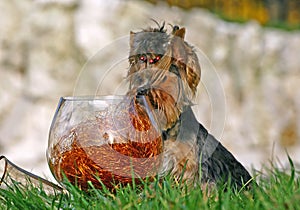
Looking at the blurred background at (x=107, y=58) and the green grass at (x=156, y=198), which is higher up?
the blurred background at (x=107, y=58)

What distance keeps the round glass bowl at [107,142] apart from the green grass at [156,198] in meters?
0.06

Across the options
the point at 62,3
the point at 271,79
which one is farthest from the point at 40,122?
the point at 271,79

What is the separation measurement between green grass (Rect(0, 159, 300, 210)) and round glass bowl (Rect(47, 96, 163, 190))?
6 centimetres

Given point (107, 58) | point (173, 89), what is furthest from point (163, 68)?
point (107, 58)

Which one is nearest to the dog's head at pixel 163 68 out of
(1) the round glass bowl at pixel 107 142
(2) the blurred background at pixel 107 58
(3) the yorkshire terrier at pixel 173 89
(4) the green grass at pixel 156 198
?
(3) the yorkshire terrier at pixel 173 89

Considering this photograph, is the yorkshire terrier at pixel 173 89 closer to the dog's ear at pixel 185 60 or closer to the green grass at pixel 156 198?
the dog's ear at pixel 185 60

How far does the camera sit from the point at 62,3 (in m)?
7.84

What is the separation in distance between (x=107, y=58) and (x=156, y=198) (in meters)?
5.41

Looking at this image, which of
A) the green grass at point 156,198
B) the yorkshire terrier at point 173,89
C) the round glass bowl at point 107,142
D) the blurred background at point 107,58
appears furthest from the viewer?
the blurred background at point 107,58

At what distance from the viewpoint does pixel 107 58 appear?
7.39m

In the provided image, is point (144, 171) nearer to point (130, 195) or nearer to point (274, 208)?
point (130, 195)

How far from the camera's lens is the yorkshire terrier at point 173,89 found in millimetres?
2506

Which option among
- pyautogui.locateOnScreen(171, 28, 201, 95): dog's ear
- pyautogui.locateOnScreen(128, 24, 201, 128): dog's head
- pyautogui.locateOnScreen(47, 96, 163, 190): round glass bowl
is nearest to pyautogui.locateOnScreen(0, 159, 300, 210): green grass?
pyautogui.locateOnScreen(47, 96, 163, 190): round glass bowl

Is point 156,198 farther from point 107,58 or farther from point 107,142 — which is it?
point 107,58
